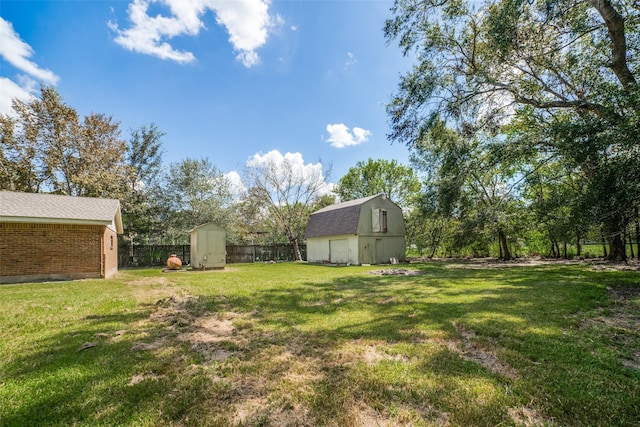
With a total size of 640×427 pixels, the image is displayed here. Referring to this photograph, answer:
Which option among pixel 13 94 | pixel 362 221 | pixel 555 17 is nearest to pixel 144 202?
pixel 13 94

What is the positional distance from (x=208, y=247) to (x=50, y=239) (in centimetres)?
636

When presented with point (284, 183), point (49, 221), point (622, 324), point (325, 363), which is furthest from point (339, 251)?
point (325, 363)

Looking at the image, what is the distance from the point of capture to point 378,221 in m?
18.4

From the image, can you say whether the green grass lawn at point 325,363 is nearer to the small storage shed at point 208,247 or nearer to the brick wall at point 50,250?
the brick wall at point 50,250

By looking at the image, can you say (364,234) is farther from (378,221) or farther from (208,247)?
(208,247)

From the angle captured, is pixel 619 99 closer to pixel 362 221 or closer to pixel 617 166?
pixel 617 166

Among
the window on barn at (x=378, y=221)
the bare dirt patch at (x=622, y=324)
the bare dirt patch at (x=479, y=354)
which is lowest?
the bare dirt patch at (x=622, y=324)

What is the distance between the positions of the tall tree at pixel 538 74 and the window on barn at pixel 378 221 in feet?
27.9

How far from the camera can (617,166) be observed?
6266 mm

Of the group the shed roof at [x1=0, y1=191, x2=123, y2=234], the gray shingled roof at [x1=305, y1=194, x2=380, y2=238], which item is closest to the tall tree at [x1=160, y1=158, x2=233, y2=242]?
the gray shingled roof at [x1=305, y1=194, x2=380, y2=238]

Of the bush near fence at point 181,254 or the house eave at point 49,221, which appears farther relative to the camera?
the bush near fence at point 181,254

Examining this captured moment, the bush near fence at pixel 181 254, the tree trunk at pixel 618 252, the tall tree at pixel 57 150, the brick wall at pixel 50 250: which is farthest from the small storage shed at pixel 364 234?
the tall tree at pixel 57 150

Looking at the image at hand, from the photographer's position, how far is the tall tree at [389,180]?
1221 inches

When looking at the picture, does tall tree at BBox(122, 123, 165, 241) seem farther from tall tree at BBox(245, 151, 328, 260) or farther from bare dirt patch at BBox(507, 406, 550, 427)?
bare dirt patch at BBox(507, 406, 550, 427)
